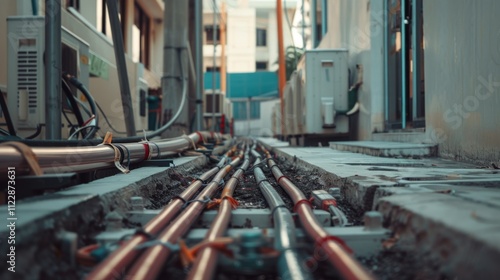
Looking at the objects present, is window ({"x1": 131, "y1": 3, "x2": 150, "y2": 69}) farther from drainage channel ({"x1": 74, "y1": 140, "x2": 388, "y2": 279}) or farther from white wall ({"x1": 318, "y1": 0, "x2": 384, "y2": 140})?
drainage channel ({"x1": 74, "y1": 140, "x2": 388, "y2": 279})

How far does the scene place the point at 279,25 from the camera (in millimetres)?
16219

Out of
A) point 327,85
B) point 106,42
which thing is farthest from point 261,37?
point 327,85

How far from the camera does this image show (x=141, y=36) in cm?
1761

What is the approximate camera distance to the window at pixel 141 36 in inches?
643

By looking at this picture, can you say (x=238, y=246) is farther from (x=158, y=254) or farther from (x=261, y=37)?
(x=261, y=37)

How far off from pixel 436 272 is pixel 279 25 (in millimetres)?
15346

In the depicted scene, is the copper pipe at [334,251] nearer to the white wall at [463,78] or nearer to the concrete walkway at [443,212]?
the concrete walkway at [443,212]

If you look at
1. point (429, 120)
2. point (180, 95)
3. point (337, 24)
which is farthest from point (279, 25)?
point (429, 120)

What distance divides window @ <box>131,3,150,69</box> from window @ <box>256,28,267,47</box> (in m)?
19.8

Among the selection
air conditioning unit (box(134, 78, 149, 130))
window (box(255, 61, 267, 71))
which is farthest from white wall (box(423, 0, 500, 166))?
window (box(255, 61, 267, 71))

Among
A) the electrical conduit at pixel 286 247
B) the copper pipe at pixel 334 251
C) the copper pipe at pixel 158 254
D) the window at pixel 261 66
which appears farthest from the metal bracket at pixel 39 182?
the window at pixel 261 66

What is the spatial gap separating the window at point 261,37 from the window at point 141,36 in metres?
19.8

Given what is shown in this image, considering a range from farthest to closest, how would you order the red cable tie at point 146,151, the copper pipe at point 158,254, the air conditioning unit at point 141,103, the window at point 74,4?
the air conditioning unit at point 141,103
the window at point 74,4
the red cable tie at point 146,151
the copper pipe at point 158,254

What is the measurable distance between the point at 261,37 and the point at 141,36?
21043 mm
